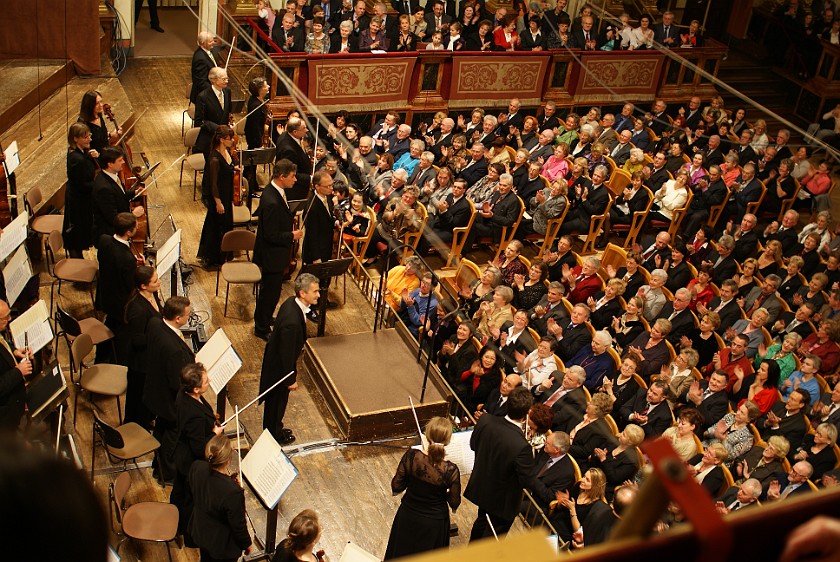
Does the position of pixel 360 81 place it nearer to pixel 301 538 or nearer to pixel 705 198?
pixel 705 198

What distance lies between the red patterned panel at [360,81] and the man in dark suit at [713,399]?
6520 mm

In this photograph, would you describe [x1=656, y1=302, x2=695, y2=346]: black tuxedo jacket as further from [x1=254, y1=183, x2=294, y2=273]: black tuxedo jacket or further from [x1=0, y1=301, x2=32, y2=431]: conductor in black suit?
[x1=0, y1=301, x2=32, y2=431]: conductor in black suit

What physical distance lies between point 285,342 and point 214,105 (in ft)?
13.4

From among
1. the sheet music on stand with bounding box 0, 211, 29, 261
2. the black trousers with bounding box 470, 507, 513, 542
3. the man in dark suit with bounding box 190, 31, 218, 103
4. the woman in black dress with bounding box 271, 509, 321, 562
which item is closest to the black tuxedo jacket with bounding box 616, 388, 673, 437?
the black trousers with bounding box 470, 507, 513, 542

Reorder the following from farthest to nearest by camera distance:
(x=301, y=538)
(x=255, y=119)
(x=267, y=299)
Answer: (x=255, y=119) < (x=267, y=299) < (x=301, y=538)

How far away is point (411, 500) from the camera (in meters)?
5.03

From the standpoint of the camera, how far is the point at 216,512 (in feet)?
14.9

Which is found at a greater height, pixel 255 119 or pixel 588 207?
pixel 255 119

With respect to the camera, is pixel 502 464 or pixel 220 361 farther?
pixel 220 361

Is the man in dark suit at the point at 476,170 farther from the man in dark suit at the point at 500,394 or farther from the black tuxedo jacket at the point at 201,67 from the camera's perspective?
the man in dark suit at the point at 500,394

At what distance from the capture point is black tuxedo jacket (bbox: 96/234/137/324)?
6.24 meters

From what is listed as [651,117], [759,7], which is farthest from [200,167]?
[759,7]

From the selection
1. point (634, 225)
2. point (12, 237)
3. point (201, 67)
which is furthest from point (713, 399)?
point (201, 67)

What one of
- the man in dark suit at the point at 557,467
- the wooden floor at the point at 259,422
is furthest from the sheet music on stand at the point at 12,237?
the man in dark suit at the point at 557,467
